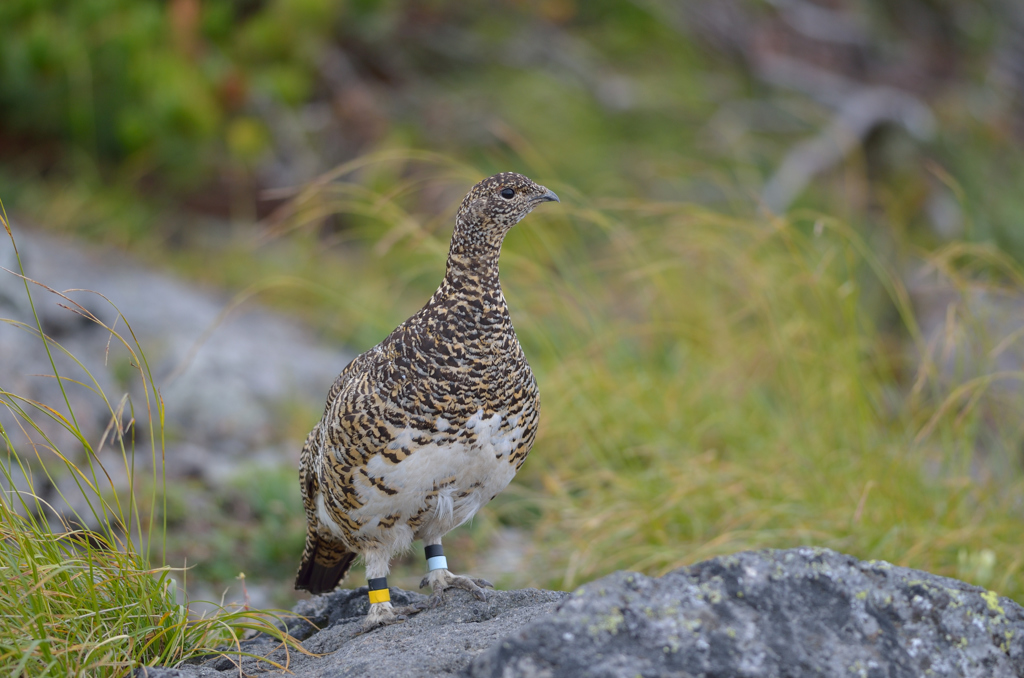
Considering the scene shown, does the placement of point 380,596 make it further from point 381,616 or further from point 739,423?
point 739,423

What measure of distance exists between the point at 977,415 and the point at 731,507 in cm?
107

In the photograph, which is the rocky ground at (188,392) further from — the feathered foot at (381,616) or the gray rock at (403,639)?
the feathered foot at (381,616)

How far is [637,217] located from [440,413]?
5.35 meters

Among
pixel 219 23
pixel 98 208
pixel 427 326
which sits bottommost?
pixel 427 326

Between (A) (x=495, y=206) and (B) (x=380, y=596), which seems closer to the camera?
(A) (x=495, y=206)

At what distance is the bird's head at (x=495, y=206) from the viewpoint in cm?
240

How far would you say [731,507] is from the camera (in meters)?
3.70

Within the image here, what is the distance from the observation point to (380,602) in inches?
98.3

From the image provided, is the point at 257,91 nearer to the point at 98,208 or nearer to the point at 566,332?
the point at 98,208

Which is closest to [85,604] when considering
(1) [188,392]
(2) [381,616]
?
(2) [381,616]

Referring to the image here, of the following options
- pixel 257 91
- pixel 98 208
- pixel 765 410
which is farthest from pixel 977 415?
pixel 98 208

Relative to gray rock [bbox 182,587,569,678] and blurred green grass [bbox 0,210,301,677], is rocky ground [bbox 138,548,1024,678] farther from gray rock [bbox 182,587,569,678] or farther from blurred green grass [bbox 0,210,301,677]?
blurred green grass [bbox 0,210,301,677]

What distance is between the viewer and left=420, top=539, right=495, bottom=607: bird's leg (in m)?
2.58

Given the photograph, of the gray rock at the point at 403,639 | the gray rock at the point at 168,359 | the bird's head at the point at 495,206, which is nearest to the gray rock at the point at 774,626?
the gray rock at the point at 403,639
